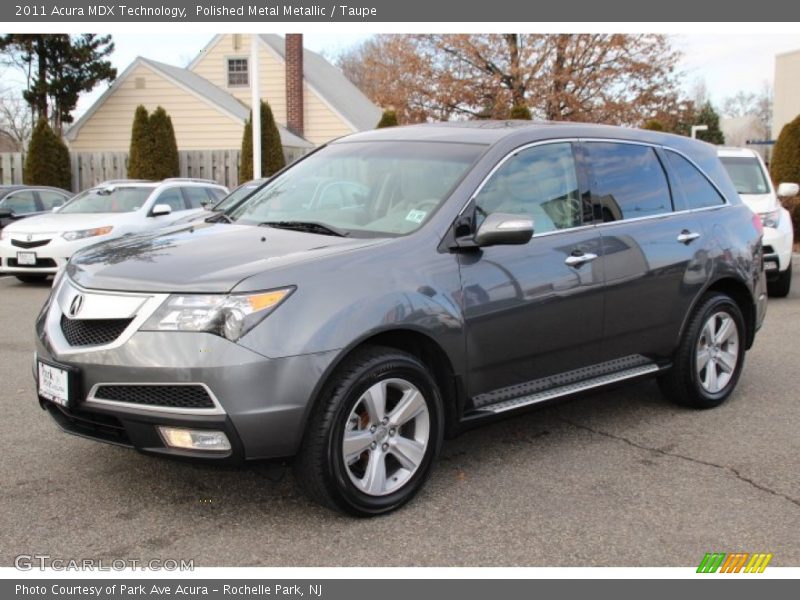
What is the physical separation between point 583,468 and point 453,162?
5.86 ft

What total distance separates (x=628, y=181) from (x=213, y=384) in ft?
9.96

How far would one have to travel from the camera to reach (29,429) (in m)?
5.25

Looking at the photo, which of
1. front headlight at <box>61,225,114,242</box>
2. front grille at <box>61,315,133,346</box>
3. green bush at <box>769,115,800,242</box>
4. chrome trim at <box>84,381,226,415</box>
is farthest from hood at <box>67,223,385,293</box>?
green bush at <box>769,115,800,242</box>

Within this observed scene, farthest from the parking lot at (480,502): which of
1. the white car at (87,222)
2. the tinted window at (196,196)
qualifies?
the tinted window at (196,196)

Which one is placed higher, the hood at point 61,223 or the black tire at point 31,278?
the hood at point 61,223

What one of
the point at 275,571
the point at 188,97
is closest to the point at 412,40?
the point at 188,97

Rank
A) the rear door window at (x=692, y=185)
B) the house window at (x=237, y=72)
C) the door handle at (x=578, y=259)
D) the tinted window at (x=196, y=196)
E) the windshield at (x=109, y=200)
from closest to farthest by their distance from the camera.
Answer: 1. the door handle at (x=578, y=259)
2. the rear door window at (x=692, y=185)
3. the windshield at (x=109, y=200)
4. the tinted window at (x=196, y=196)
5. the house window at (x=237, y=72)

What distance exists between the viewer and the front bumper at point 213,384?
3.56 meters

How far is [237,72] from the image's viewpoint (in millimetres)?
33844

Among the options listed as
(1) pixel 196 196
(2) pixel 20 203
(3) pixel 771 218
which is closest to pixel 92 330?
(3) pixel 771 218

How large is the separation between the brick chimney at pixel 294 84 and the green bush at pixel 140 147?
28.4 feet

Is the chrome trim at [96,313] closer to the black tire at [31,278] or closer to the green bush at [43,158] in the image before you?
the black tire at [31,278]

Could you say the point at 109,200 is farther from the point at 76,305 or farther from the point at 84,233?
the point at 76,305

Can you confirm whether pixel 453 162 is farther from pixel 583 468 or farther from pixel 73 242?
pixel 73 242
